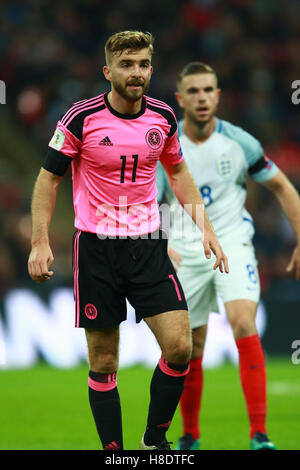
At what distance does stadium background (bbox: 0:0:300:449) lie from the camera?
11.0 meters

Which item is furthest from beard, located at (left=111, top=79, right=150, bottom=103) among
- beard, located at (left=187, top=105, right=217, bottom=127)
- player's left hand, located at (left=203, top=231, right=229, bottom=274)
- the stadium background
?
the stadium background

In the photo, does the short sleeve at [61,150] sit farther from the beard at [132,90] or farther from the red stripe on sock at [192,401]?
the red stripe on sock at [192,401]

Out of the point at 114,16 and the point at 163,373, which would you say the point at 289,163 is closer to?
the point at 114,16

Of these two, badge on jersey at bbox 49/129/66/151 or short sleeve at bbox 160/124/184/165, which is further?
short sleeve at bbox 160/124/184/165

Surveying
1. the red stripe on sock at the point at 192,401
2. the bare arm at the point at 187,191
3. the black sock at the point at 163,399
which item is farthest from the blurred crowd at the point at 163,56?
the black sock at the point at 163,399

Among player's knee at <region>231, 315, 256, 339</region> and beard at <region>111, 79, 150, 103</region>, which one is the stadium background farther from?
beard at <region>111, 79, 150, 103</region>

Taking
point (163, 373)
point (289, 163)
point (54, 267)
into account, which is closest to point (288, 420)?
point (163, 373)

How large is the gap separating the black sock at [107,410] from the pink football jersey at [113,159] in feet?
2.49

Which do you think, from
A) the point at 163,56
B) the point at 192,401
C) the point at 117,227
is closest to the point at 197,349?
the point at 192,401

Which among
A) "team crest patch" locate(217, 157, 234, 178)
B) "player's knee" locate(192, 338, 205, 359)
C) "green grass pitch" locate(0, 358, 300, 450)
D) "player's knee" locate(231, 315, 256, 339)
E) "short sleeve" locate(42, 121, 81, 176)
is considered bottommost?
"green grass pitch" locate(0, 358, 300, 450)

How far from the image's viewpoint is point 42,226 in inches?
179

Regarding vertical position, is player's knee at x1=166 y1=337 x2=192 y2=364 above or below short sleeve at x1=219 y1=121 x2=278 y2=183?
below

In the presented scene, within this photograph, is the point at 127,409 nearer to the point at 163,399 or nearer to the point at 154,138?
the point at 163,399

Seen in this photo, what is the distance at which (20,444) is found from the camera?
19.5 feet
